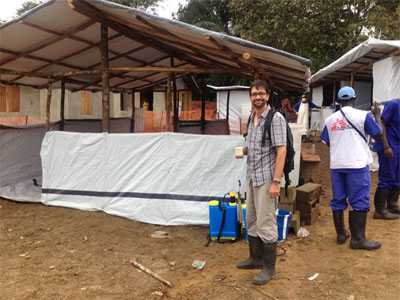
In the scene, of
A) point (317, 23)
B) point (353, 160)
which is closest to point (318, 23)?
point (317, 23)

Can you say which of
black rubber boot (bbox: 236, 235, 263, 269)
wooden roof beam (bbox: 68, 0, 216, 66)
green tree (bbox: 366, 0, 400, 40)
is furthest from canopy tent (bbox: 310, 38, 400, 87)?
black rubber boot (bbox: 236, 235, 263, 269)

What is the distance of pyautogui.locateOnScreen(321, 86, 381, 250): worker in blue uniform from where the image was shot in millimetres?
4176

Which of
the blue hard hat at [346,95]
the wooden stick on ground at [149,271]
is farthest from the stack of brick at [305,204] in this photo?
the wooden stick on ground at [149,271]

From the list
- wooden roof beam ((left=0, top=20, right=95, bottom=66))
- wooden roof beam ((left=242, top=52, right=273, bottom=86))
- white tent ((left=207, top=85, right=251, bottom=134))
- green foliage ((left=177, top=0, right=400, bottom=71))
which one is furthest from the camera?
white tent ((left=207, top=85, right=251, bottom=134))

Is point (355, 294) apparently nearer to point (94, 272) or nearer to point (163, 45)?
point (94, 272)

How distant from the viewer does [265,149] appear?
3.57m

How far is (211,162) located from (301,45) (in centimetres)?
1312

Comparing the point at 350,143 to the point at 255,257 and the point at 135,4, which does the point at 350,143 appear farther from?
the point at 135,4

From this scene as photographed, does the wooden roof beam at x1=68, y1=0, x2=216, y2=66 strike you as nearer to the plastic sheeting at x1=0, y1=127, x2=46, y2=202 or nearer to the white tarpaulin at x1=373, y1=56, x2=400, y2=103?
the plastic sheeting at x1=0, y1=127, x2=46, y2=202

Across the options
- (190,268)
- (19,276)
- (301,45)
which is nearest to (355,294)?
(190,268)

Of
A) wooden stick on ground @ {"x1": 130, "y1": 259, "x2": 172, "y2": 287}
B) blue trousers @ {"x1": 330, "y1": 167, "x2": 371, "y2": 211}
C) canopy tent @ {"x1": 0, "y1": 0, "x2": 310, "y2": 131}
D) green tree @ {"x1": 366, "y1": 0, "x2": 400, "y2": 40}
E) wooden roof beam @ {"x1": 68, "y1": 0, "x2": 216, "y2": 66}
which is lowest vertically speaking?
wooden stick on ground @ {"x1": 130, "y1": 259, "x2": 172, "y2": 287}

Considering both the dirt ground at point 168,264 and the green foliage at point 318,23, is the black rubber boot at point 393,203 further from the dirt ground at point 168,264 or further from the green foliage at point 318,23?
the green foliage at point 318,23

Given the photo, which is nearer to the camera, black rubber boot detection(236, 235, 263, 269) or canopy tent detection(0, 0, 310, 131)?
black rubber boot detection(236, 235, 263, 269)

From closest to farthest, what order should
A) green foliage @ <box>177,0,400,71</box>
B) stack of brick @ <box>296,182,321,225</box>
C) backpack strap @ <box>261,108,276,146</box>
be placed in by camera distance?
backpack strap @ <box>261,108,276,146</box> → stack of brick @ <box>296,182,321,225</box> → green foliage @ <box>177,0,400,71</box>
